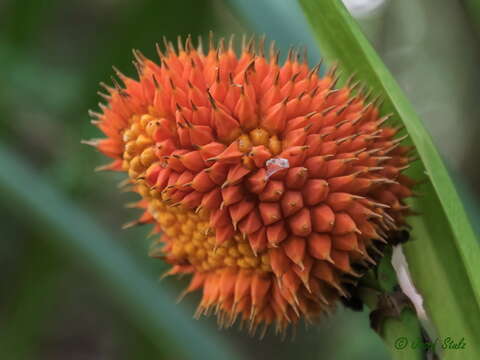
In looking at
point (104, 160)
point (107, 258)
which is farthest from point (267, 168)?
point (104, 160)

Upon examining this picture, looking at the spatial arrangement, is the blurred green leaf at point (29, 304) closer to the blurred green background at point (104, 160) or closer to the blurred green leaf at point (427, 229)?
the blurred green background at point (104, 160)

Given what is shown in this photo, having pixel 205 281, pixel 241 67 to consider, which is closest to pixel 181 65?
pixel 241 67

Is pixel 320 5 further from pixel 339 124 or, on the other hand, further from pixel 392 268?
pixel 392 268
